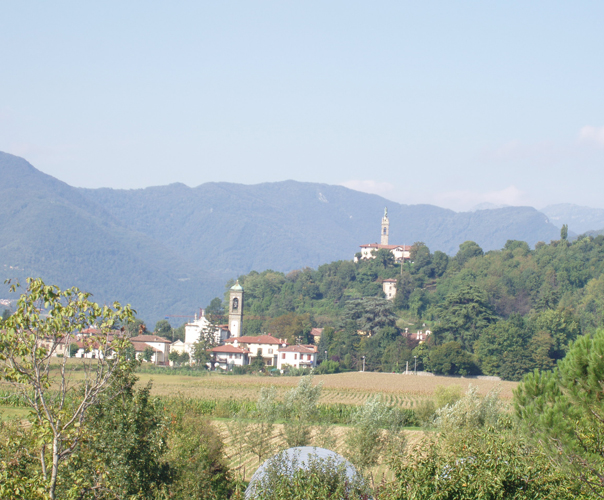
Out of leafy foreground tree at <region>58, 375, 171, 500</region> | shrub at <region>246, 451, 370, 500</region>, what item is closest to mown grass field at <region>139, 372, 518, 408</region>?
leafy foreground tree at <region>58, 375, 171, 500</region>

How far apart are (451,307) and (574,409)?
9088cm

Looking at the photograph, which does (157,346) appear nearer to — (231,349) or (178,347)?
(178,347)

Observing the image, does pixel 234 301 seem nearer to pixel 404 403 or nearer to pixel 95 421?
pixel 404 403

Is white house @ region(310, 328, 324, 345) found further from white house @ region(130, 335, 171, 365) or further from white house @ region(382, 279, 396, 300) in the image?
white house @ region(382, 279, 396, 300)

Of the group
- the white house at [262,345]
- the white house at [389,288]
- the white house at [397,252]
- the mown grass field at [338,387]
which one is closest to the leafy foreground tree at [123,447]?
the mown grass field at [338,387]

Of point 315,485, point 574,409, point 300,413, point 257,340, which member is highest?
point 574,409

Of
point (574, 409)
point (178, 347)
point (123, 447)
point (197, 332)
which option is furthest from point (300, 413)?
point (178, 347)

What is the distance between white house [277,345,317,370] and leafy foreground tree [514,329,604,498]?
76259 millimetres

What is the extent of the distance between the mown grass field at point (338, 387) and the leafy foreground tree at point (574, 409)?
32.8 metres

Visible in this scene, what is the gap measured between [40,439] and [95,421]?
170 inches

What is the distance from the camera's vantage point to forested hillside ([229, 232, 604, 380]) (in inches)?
3654

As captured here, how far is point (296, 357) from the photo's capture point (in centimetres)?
9769

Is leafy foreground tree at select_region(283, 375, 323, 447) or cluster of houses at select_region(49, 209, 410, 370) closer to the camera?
leafy foreground tree at select_region(283, 375, 323, 447)

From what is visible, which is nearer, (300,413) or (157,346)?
(300,413)
